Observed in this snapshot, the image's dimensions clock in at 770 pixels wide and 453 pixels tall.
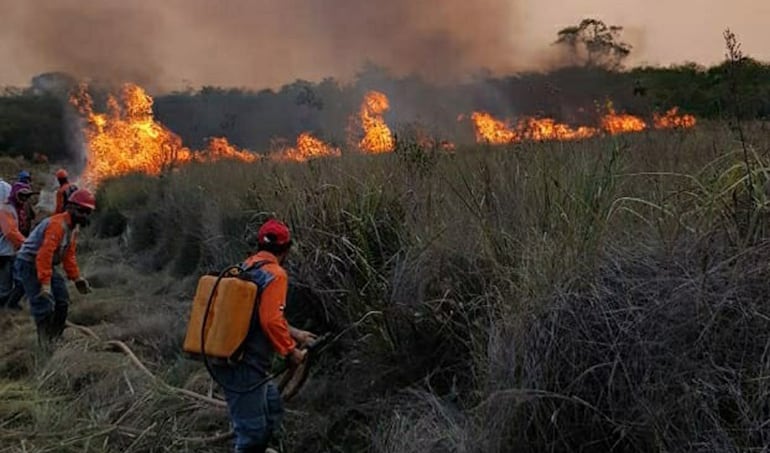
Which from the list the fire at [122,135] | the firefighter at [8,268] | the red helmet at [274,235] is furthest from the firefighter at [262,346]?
the fire at [122,135]

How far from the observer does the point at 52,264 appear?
7129mm

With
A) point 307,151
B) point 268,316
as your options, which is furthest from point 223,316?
point 307,151

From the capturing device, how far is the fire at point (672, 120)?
7043mm

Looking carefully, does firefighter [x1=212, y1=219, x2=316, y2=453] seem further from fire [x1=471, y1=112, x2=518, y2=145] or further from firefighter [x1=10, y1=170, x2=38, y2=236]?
firefighter [x1=10, y1=170, x2=38, y2=236]

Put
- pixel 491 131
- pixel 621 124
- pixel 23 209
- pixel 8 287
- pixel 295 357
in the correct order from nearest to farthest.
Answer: pixel 295 357 → pixel 621 124 → pixel 491 131 → pixel 8 287 → pixel 23 209

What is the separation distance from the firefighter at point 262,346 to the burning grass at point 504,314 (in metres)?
0.57

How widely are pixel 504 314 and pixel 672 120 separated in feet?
15.0

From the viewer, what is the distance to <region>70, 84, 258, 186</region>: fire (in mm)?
23941

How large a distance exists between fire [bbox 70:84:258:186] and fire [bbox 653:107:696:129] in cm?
1575

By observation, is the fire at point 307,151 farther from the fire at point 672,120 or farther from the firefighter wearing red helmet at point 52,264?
the fire at point 672,120

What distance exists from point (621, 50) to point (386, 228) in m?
16.6

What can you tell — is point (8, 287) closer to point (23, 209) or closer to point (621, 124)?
point (23, 209)

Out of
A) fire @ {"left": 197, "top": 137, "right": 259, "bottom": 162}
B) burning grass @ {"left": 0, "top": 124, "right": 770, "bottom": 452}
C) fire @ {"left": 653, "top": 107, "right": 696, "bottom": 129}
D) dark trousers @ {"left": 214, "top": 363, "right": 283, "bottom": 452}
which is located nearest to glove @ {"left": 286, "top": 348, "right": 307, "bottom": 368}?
dark trousers @ {"left": 214, "top": 363, "right": 283, "bottom": 452}

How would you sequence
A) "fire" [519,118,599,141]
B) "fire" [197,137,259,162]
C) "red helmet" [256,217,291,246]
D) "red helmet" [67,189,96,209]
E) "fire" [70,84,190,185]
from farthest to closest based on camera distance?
1. "fire" [70,84,190,185]
2. "fire" [197,137,259,162]
3. "red helmet" [67,189,96,209]
4. "fire" [519,118,599,141]
5. "red helmet" [256,217,291,246]
